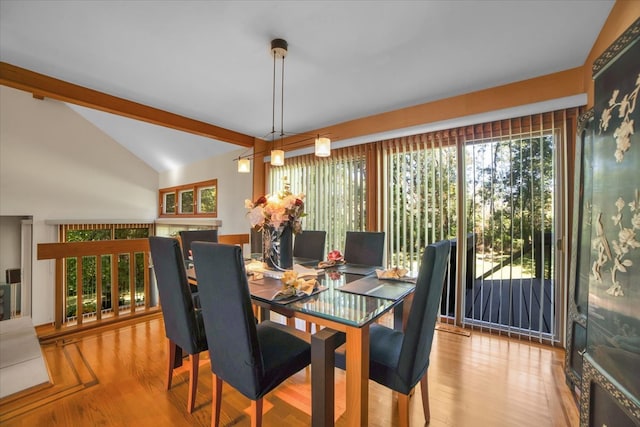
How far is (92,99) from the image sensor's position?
2.82 m

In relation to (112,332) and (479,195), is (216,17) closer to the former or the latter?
(479,195)

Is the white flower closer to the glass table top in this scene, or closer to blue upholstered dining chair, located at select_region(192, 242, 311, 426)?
the glass table top

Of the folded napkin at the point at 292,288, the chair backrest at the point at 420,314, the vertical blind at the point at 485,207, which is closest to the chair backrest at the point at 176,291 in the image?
the folded napkin at the point at 292,288

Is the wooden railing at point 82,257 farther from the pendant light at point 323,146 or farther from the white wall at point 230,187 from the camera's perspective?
the pendant light at point 323,146

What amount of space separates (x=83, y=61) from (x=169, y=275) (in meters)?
2.06

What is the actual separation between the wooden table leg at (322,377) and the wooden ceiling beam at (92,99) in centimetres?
324

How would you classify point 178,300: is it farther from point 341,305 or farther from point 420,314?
point 420,314

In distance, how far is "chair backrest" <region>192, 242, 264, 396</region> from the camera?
3.88 feet

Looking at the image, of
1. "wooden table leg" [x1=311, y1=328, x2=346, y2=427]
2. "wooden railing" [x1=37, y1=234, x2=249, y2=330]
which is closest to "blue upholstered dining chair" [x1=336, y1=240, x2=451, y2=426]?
"wooden table leg" [x1=311, y1=328, x2=346, y2=427]

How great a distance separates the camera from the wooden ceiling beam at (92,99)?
7.93 ft

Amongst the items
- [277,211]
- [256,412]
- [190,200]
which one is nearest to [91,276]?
[190,200]

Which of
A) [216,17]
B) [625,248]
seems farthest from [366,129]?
[625,248]

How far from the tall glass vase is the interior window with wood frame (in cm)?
335

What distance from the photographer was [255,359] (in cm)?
123
